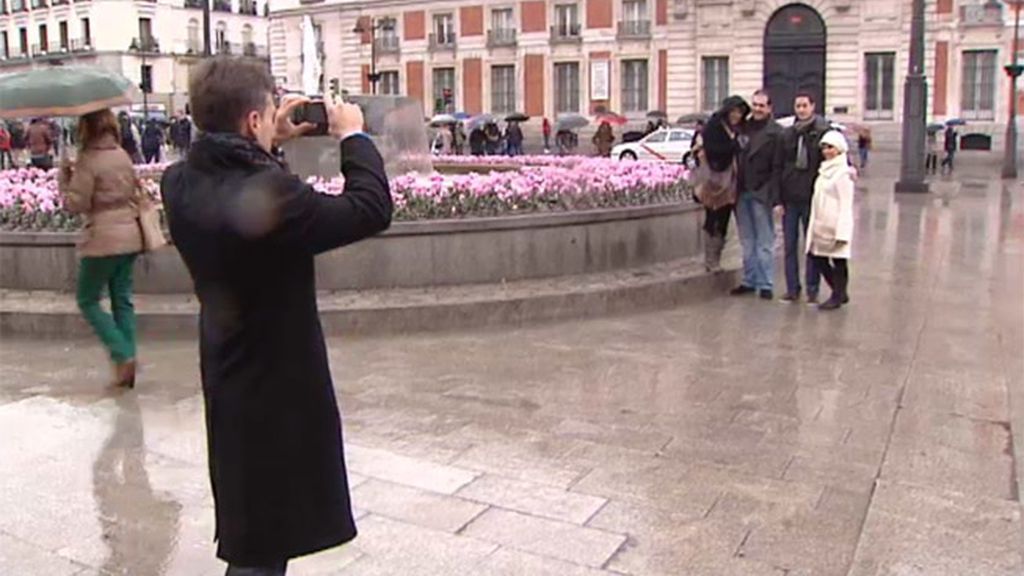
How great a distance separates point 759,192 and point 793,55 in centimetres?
3972

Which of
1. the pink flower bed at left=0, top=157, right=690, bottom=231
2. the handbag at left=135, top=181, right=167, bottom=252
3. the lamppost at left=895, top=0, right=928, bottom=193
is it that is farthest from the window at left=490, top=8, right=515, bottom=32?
the handbag at left=135, top=181, right=167, bottom=252

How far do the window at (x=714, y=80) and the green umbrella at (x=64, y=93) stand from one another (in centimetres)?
4174

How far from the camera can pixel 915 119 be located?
2292cm

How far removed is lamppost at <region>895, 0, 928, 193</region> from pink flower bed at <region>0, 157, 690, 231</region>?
43.5ft

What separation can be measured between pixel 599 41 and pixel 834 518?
47.1 metres

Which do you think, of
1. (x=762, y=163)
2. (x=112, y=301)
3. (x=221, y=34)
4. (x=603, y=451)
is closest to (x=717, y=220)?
(x=762, y=163)

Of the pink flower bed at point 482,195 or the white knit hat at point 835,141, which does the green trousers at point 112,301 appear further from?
the white knit hat at point 835,141

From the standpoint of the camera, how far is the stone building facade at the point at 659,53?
43250 mm

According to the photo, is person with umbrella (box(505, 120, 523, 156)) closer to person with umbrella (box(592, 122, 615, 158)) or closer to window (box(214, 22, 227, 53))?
person with umbrella (box(592, 122, 615, 158))

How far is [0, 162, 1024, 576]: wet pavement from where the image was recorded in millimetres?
4121

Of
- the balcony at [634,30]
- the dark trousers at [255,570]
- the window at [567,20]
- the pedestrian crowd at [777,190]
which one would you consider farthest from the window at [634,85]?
the dark trousers at [255,570]

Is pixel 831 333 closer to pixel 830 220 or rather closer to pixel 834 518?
pixel 830 220

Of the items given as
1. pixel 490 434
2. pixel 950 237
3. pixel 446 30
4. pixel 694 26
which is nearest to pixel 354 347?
pixel 490 434

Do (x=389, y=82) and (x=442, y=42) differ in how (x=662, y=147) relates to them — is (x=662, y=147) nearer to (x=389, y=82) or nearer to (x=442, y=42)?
(x=442, y=42)
